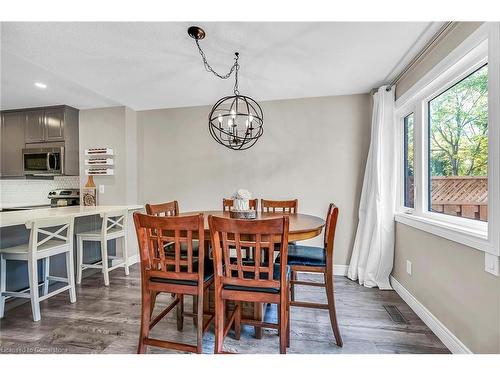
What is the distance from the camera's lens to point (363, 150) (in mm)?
3203

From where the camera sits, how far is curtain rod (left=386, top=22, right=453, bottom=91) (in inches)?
72.6

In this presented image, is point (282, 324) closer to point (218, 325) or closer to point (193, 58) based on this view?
point (218, 325)

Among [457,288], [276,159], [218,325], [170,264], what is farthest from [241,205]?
[457,288]

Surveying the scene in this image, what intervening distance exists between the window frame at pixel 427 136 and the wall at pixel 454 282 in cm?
9

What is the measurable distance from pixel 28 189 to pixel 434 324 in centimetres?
594

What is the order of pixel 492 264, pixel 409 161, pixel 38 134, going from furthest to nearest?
1. pixel 38 134
2. pixel 409 161
3. pixel 492 264

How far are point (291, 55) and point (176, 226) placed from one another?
181cm

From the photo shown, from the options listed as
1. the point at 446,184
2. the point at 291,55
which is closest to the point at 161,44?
the point at 291,55

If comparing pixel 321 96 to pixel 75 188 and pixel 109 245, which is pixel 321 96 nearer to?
pixel 109 245

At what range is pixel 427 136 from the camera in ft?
7.68

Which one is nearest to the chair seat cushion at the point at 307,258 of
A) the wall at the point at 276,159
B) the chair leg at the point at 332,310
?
the chair leg at the point at 332,310

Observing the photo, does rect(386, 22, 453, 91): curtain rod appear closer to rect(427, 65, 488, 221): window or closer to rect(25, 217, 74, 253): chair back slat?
rect(427, 65, 488, 221): window

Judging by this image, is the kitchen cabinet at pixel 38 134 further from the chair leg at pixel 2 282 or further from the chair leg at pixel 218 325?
the chair leg at pixel 218 325

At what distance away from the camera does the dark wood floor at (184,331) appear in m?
1.76
